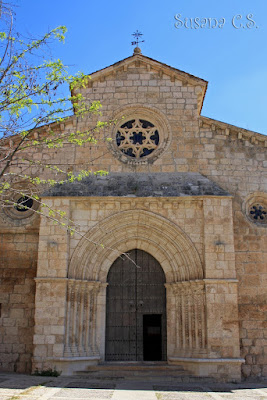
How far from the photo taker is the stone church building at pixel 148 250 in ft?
33.3

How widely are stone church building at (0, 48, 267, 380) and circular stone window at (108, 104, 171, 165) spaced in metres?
0.03

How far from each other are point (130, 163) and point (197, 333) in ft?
15.7

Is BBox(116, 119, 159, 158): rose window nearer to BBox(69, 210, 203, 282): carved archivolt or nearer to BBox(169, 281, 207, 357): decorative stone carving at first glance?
BBox(69, 210, 203, 282): carved archivolt

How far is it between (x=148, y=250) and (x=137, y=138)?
10.7 feet

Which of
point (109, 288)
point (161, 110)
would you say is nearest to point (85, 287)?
point (109, 288)

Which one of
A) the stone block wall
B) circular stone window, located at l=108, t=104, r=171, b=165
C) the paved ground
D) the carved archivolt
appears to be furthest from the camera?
circular stone window, located at l=108, t=104, r=171, b=165

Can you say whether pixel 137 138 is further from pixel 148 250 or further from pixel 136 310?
pixel 136 310

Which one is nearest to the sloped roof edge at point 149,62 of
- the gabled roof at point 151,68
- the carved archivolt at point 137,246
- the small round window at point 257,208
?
the gabled roof at point 151,68

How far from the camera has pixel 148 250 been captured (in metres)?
11.4

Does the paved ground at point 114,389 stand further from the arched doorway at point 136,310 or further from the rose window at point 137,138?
the rose window at point 137,138

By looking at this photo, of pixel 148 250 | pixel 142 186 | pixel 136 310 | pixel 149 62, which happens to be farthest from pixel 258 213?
pixel 149 62

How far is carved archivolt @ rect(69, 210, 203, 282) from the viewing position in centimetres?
1069

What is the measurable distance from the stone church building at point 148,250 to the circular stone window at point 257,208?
29 millimetres

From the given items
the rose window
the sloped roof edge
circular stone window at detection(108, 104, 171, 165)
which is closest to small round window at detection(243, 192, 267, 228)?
circular stone window at detection(108, 104, 171, 165)
